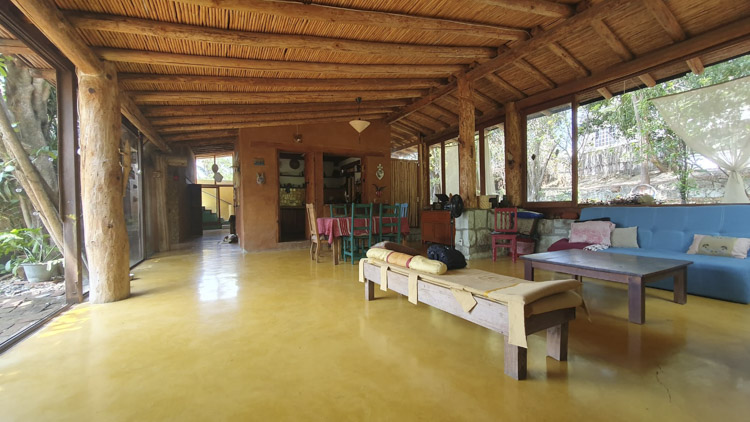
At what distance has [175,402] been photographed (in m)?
1.52

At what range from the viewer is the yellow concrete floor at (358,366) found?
1450mm

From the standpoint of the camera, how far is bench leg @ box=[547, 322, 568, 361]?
1859 mm

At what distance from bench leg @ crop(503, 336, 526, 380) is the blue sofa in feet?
9.01

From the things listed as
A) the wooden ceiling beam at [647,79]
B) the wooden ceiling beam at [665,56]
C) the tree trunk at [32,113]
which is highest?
the wooden ceiling beam at [665,56]

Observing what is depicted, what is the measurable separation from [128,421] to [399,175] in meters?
8.05

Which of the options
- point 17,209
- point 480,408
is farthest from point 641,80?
point 17,209

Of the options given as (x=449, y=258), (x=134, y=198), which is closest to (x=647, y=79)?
(x=449, y=258)

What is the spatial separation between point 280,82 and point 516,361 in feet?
15.3

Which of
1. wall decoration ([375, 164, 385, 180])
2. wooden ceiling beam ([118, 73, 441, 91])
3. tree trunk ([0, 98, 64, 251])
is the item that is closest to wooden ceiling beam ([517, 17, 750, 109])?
wooden ceiling beam ([118, 73, 441, 91])

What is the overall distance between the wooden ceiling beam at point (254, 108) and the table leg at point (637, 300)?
219 inches

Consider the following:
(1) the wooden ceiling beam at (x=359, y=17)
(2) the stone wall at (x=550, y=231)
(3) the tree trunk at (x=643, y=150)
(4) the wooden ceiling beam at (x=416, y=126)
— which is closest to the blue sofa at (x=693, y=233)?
(2) the stone wall at (x=550, y=231)

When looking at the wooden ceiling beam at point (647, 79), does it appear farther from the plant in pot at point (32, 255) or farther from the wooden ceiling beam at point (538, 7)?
the plant in pot at point (32, 255)

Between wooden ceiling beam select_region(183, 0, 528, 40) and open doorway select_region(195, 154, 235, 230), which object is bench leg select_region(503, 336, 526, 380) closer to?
wooden ceiling beam select_region(183, 0, 528, 40)

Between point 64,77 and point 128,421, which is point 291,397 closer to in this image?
point 128,421
